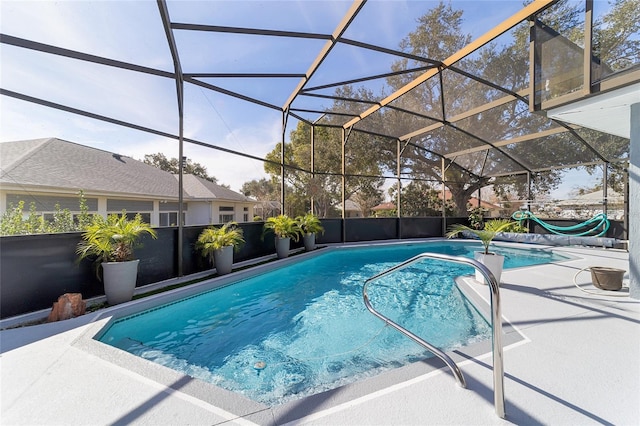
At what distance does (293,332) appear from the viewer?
3525mm

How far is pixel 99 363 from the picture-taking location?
229 centimetres

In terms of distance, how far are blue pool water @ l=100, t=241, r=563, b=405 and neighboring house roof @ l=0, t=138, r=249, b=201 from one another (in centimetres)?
500

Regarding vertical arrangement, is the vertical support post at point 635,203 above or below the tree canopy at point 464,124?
below

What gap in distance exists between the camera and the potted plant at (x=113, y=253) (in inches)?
149

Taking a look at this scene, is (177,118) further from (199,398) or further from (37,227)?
(199,398)

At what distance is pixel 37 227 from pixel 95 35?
2.93 meters

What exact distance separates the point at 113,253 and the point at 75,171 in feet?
20.7

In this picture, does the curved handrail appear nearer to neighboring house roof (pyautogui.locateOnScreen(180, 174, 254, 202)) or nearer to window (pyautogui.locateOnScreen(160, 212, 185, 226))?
neighboring house roof (pyautogui.locateOnScreen(180, 174, 254, 202))

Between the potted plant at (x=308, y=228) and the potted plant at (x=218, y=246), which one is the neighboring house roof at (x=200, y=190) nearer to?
the potted plant at (x=308, y=228)

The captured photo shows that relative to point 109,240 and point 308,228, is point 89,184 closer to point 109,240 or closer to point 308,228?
point 109,240

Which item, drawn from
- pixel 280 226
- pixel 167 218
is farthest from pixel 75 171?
pixel 280 226

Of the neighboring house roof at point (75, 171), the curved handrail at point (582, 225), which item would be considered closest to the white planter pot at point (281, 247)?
the neighboring house roof at point (75, 171)

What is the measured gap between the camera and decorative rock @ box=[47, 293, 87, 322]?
3238 mm

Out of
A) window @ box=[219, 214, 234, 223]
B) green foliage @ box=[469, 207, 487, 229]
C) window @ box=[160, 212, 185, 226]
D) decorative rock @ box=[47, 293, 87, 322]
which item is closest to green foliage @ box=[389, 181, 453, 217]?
green foliage @ box=[469, 207, 487, 229]
